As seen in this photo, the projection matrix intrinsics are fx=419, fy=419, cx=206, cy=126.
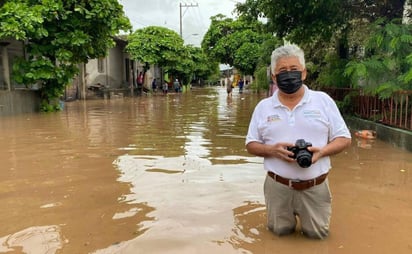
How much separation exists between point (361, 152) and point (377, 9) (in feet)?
15.9

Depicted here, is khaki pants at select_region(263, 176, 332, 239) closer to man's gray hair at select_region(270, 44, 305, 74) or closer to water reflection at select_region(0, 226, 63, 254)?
man's gray hair at select_region(270, 44, 305, 74)

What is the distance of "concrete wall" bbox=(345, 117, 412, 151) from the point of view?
7555 millimetres

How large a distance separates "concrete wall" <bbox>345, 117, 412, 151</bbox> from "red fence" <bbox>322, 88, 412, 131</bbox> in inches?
5.3

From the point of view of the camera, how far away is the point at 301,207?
3344 millimetres

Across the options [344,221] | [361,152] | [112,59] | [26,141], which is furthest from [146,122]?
[112,59]

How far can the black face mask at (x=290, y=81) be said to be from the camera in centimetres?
325

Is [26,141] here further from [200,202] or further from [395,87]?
[395,87]

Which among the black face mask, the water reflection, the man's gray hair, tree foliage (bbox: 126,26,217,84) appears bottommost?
the water reflection

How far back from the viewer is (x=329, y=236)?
3635mm

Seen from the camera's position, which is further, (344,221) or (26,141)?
(26,141)

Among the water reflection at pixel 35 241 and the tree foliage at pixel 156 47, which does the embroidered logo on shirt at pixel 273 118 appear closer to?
the water reflection at pixel 35 241

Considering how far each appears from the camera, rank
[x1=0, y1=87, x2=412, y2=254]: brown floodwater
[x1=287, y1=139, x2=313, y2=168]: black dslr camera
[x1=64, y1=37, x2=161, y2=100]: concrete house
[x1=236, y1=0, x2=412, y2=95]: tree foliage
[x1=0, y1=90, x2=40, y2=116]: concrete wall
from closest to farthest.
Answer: [x1=287, y1=139, x2=313, y2=168]: black dslr camera
[x1=0, y1=87, x2=412, y2=254]: brown floodwater
[x1=236, y1=0, x2=412, y2=95]: tree foliage
[x1=0, y1=90, x2=40, y2=116]: concrete wall
[x1=64, y1=37, x2=161, y2=100]: concrete house

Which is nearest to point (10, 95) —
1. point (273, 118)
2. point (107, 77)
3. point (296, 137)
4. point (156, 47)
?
point (273, 118)

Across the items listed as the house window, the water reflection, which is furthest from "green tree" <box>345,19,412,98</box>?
the house window
